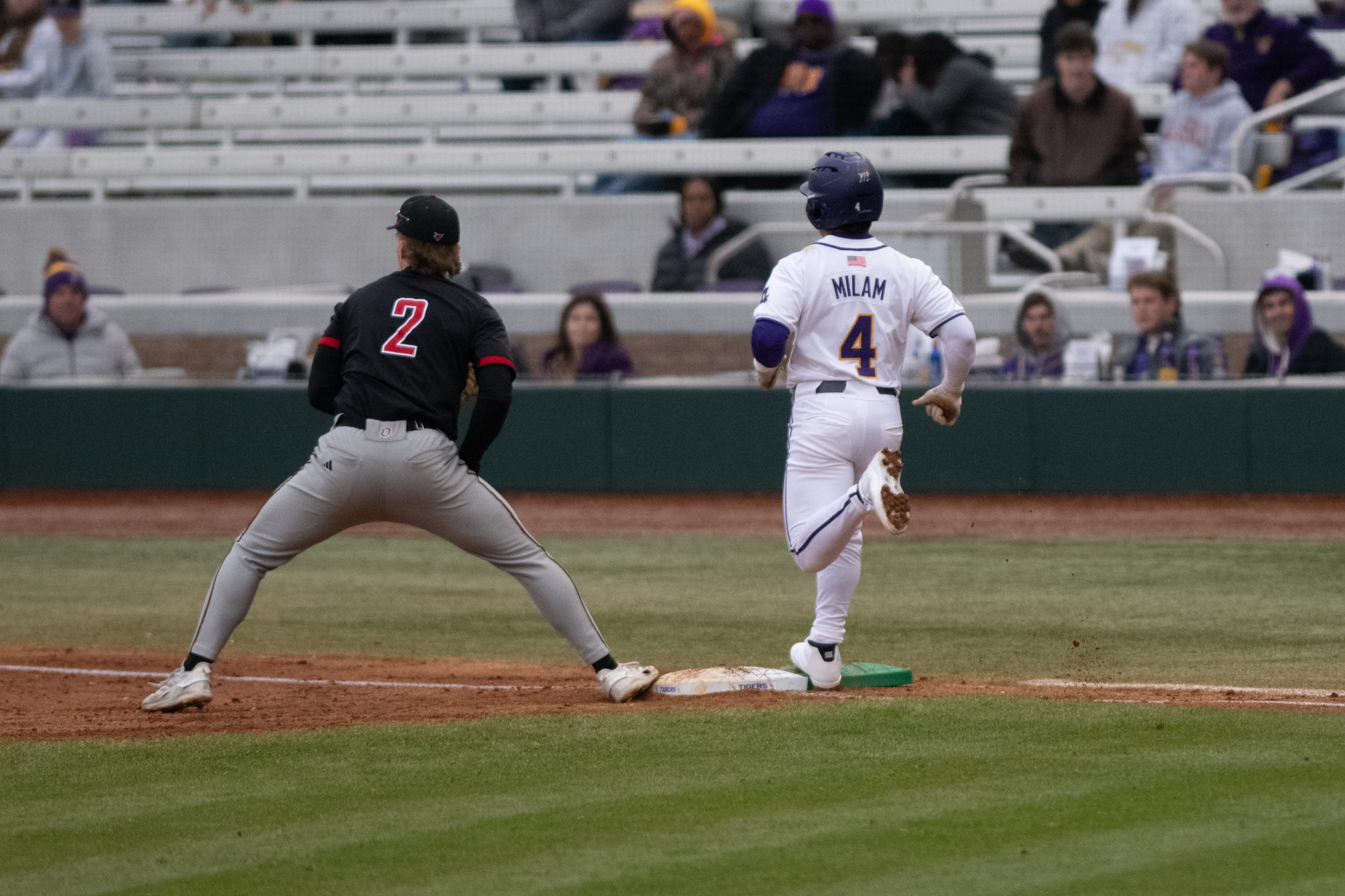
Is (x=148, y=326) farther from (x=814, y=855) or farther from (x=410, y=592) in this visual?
(x=814, y=855)

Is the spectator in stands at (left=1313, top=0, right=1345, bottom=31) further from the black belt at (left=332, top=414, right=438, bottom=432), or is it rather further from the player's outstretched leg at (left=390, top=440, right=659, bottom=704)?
the black belt at (left=332, top=414, right=438, bottom=432)

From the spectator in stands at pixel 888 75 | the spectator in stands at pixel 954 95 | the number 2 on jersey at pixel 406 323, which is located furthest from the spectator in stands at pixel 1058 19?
the number 2 on jersey at pixel 406 323

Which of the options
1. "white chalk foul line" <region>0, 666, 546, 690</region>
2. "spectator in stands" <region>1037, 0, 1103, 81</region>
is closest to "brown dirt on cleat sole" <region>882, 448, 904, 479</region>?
"white chalk foul line" <region>0, 666, 546, 690</region>

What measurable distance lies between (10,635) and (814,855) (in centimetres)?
600

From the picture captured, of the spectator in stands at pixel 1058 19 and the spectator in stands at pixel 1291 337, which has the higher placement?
the spectator in stands at pixel 1058 19

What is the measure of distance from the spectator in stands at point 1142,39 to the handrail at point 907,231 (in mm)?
Answer: 2184

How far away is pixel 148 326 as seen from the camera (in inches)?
655

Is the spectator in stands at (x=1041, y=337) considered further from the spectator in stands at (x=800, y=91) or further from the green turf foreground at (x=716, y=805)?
the green turf foreground at (x=716, y=805)

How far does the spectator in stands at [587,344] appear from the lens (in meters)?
14.2

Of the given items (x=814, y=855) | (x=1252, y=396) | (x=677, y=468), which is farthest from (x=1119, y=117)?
(x=814, y=855)

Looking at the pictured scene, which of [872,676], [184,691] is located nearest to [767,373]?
[872,676]

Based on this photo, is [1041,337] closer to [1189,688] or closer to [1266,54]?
[1266,54]

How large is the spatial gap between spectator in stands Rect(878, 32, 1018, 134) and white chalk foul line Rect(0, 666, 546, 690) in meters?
10.2

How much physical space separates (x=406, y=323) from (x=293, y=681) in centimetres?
210
